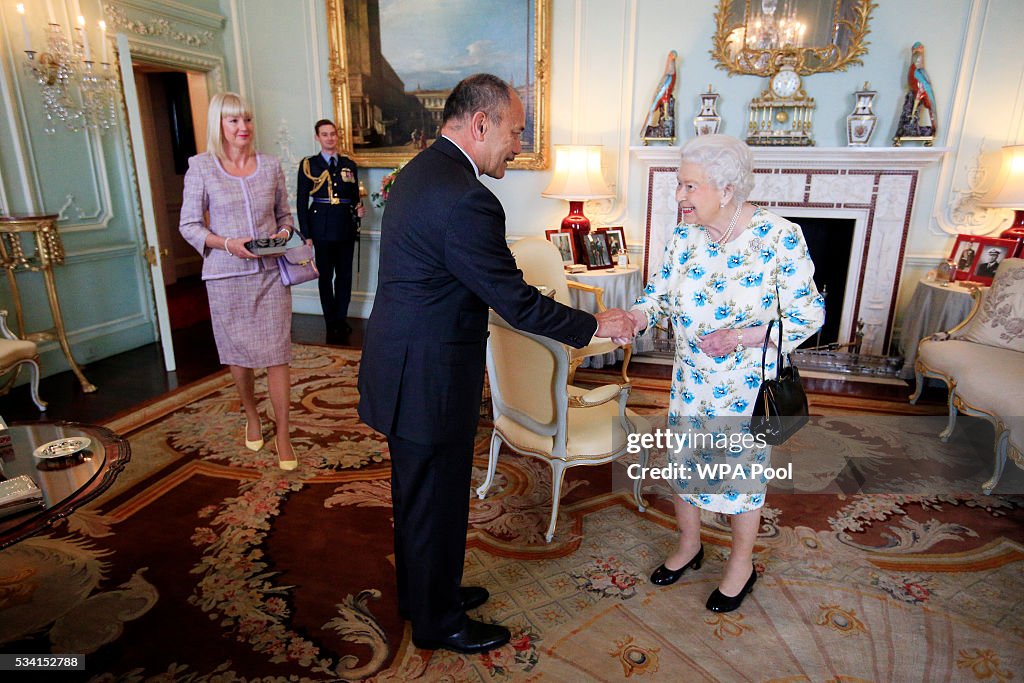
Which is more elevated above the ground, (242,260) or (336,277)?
(242,260)

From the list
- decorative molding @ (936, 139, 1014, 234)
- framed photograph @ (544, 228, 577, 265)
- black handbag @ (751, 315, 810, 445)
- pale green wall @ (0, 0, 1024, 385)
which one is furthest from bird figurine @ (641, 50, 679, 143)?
black handbag @ (751, 315, 810, 445)

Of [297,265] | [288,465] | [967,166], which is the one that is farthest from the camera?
[967,166]

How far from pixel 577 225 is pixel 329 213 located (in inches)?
85.9

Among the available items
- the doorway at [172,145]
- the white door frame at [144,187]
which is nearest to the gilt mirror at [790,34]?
the white door frame at [144,187]

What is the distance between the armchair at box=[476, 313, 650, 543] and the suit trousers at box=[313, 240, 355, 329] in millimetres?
3431

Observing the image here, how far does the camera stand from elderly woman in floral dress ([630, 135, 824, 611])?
1781 mm

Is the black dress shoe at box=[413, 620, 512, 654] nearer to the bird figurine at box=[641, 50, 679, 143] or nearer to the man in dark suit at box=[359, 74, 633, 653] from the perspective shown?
the man in dark suit at box=[359, 74, 633, 653]

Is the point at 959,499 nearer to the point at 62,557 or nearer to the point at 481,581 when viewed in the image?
the point at 481,581

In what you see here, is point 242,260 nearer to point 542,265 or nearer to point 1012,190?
point 542,265

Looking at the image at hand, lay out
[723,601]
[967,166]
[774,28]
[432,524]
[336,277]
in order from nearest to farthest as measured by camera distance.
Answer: [432,524], [723,601], [967,166], [774,28], [336,277]

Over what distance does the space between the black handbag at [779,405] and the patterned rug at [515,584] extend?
2.27 feet

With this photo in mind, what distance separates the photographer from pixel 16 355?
3.49 metres

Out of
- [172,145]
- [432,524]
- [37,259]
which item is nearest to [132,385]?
[37,259]

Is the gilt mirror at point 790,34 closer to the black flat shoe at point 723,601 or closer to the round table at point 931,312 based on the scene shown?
the round table at point 931,312
